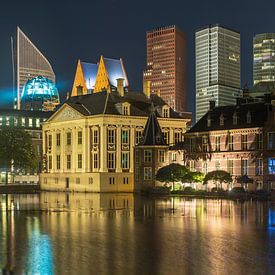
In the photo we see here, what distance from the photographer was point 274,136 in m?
Result: 95.6

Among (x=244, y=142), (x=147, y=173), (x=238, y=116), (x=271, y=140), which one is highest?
(x=238, y=116)

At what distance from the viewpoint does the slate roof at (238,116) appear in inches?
3932

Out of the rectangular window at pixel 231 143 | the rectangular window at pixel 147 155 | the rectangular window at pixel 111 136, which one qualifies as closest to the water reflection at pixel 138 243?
the rectangular window at pixel 231 143

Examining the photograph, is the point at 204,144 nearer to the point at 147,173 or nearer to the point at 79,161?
the point at 147,173

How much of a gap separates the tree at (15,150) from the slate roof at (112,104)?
41.7ft

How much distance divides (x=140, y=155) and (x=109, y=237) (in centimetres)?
7416

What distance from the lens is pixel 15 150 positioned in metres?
135

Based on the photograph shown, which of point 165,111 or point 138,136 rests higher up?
point 165,111

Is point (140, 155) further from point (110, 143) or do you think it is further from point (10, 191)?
point (10, 191)

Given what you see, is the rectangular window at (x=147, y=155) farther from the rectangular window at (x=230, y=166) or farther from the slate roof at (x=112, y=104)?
the rectangular window at (x=230, y=166)

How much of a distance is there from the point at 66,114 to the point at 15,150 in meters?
12.9

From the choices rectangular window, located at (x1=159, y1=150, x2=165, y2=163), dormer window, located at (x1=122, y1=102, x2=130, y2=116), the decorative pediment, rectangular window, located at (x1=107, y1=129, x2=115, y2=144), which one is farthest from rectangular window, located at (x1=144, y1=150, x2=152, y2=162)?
the decorative pediment

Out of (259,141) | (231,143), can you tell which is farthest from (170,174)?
(259,141)

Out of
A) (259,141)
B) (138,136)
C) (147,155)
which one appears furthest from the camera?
(138,136)
